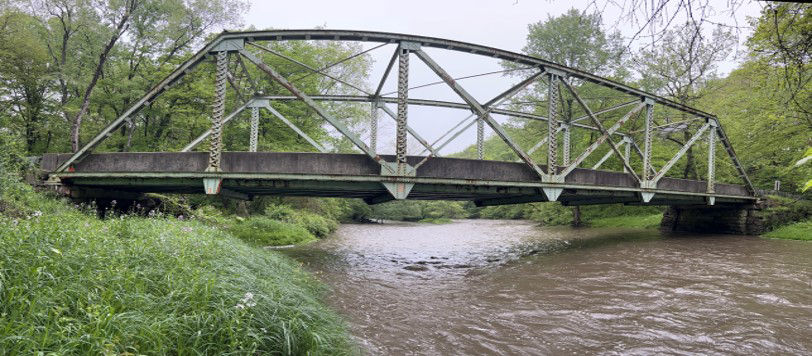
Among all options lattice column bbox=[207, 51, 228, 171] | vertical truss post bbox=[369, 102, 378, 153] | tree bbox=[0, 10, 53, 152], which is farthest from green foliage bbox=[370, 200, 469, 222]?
lattice column bbox=[207, 51, 228, 171]

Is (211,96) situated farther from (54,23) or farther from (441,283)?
(441,283)


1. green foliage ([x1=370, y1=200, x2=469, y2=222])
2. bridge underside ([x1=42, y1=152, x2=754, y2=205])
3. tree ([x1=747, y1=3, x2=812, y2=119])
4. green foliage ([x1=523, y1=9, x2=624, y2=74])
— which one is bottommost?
green foliage ([x1=370, y1=200, x2=469, y2=222])

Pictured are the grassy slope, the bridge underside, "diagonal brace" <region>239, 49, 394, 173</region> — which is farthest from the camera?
the bridge underside

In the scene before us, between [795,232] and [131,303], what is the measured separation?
28.0 m

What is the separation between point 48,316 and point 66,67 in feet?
82.8

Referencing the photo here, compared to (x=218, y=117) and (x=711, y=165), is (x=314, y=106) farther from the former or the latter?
(x=711, y=165)

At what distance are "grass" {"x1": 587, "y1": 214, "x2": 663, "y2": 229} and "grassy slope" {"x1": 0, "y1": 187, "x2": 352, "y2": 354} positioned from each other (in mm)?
28555

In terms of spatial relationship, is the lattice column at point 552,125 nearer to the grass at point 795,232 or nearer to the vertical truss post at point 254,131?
the vertical truss post at point 254,131

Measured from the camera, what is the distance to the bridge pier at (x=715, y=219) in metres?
22.2

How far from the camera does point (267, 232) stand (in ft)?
53.7

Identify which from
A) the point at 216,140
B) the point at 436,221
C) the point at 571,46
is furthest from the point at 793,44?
the point at 436,221

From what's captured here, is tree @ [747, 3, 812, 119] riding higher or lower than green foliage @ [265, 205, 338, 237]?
higher

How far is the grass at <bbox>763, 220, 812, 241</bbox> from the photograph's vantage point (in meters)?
19.3

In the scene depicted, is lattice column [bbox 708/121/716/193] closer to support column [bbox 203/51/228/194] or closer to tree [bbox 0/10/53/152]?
support column [bbox 203/51/228/194]
